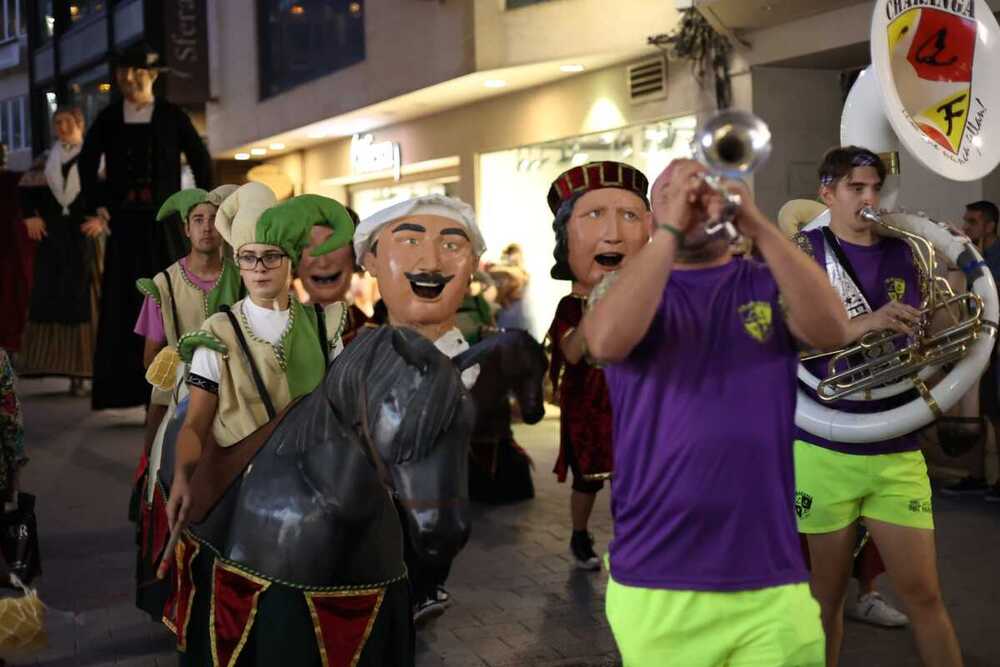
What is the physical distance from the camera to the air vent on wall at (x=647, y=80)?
1177cm

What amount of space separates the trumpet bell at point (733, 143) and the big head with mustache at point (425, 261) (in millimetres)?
1642

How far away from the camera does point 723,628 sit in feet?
9.16

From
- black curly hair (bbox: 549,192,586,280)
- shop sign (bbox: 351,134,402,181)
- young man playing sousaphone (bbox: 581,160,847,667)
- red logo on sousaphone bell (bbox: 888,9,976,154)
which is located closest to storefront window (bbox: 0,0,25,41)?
shop sign (bbox: 351,134,402,181)

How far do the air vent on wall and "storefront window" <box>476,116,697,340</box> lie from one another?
0.95 ft

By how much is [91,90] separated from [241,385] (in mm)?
27184

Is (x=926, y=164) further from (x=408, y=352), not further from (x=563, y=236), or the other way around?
(x=408, y=352)

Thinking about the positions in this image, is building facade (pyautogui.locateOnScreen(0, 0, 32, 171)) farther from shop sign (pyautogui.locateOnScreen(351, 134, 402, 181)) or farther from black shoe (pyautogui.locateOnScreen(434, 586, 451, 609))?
black shoe (pyautogui.locateOnScreen(434, 586, 451, 609))

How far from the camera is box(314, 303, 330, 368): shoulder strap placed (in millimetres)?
4129

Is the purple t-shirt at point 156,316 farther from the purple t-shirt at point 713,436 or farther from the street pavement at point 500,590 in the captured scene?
the purple t-shirt at point 713,436

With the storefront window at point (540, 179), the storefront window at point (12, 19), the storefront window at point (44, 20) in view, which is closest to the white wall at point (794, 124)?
the storefront window at point (540, 179)

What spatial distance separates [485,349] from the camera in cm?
292

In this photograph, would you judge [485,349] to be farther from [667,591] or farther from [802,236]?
[802,236]

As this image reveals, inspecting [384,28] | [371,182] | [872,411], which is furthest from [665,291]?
[371,182]

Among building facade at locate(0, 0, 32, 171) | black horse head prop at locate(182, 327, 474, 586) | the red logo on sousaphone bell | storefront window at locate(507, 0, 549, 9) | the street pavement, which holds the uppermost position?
building facade at locate(0, 0, 32, 171)
